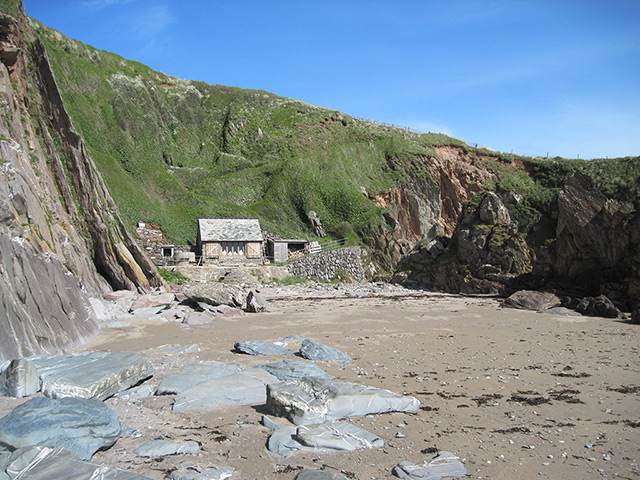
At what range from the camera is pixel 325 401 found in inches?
220

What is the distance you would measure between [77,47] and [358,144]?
35530 millimetres

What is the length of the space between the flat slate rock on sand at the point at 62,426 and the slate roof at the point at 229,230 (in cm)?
2937

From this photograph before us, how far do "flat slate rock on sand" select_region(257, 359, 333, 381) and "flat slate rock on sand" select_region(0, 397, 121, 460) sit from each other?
3.02 metres

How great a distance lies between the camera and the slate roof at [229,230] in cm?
3409

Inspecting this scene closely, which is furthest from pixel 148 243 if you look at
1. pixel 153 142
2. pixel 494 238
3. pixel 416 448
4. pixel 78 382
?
pixel 416 448

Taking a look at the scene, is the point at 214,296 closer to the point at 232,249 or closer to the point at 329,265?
the point at 329,265

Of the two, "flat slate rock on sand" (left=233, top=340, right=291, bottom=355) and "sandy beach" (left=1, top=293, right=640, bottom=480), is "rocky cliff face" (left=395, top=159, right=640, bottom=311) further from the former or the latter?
"flat slate rock on sand" (left=233, top=340, right=291, bottom=355)

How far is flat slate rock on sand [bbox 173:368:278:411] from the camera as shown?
19.6 feet

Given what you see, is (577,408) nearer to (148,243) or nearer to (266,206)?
(148,243)

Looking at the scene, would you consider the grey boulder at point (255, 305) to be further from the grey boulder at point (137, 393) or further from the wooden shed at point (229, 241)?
the wooden shed at point (229, 241)

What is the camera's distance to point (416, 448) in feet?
15.7

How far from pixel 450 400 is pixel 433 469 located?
8.17 ft

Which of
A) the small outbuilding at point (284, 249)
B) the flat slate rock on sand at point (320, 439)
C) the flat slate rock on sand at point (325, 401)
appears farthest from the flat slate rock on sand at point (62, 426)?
the small outbuilding at point (284, 249)

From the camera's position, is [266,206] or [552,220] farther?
[266,206]
